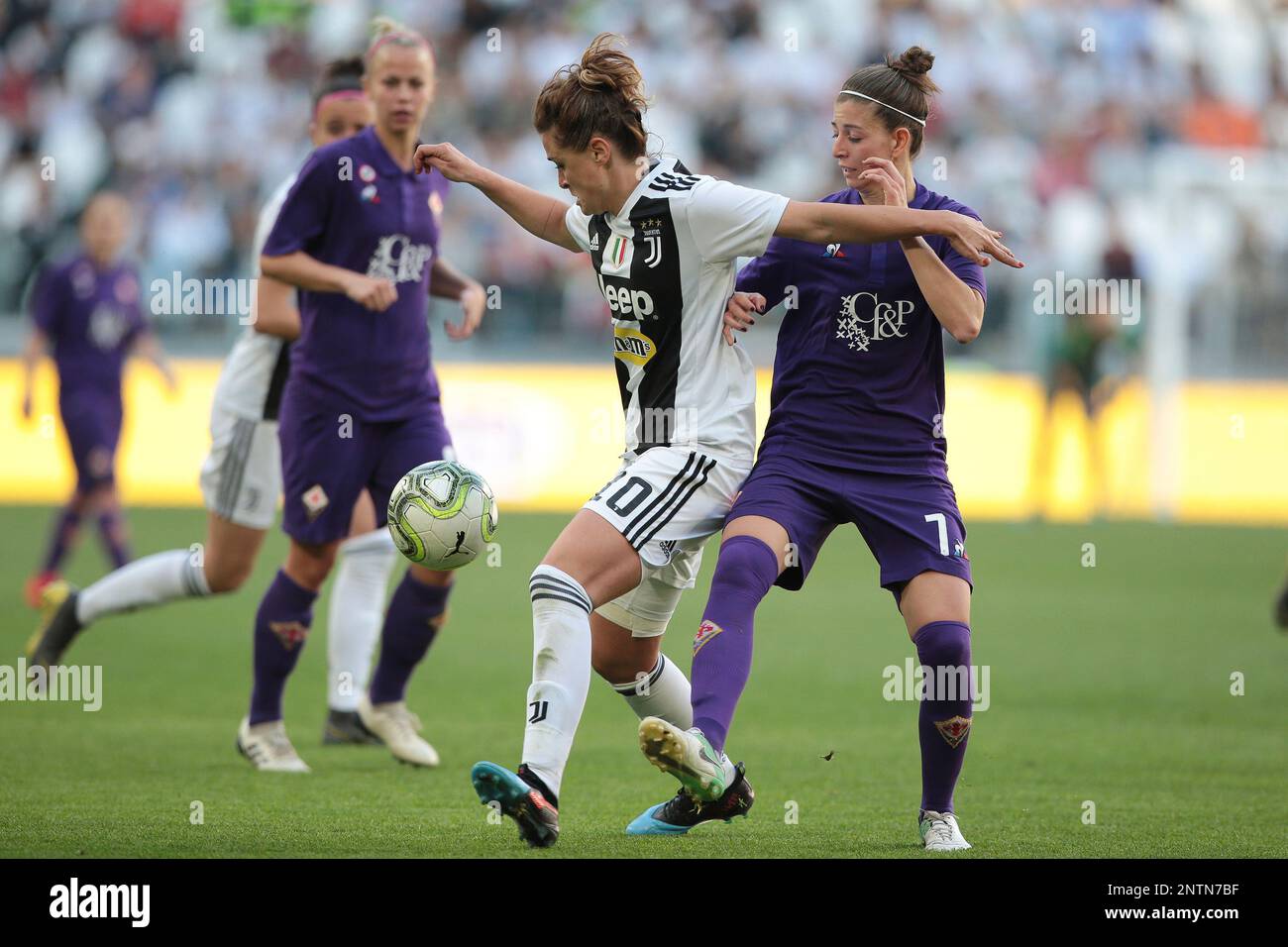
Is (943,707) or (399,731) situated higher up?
(943,707)

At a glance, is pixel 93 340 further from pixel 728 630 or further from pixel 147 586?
pixel 728 630

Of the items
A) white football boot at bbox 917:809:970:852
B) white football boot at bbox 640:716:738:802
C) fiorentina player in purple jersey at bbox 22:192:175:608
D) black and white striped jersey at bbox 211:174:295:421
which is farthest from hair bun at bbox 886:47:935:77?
fiorentina player in purple jersey at bbox 22:192:175:608

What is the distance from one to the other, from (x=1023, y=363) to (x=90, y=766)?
1382 centimetres

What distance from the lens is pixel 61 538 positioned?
11984mm

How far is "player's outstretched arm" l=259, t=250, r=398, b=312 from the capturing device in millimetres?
6246

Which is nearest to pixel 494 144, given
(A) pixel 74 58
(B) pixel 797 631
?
(A) pixel 74 58

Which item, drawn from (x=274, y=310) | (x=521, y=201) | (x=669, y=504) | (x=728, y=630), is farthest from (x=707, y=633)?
(x=274, y=310)

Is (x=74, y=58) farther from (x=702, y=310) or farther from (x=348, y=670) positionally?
(x=702, y=310)

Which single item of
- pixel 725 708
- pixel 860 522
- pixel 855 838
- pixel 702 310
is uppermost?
pixel 702 310

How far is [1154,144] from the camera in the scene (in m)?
22.5

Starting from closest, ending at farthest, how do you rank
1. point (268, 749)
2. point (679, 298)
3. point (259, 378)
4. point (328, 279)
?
point (679, 298), point (328, 279), point (268, 749), point (259, 378)

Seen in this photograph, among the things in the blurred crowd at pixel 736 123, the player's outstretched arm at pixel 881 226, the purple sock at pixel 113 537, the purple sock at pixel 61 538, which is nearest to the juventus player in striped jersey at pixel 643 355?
the player's outstretched arm at pixel 881 226

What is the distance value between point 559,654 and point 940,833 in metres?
1.25

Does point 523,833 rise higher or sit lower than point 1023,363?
lower
